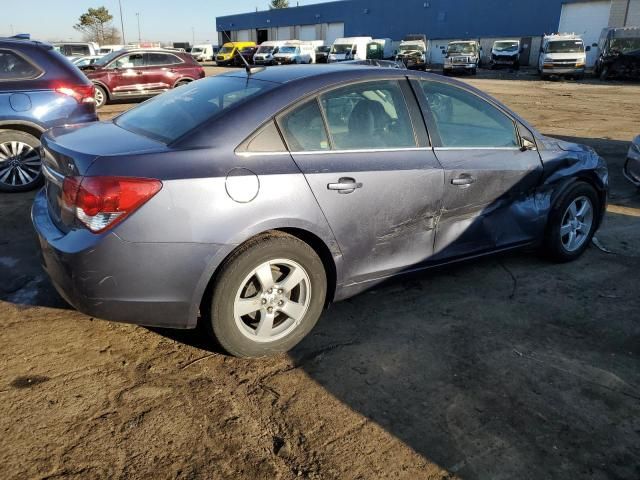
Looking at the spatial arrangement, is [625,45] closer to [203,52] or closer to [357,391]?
[357,391]

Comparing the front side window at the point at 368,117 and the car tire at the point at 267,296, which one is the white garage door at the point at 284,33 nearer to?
the front side window at the point at 368,117

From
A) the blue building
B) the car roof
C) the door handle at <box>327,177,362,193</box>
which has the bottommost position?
the door handle at <box>327,177,362,193</box>

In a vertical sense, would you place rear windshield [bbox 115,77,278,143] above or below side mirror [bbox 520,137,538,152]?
above

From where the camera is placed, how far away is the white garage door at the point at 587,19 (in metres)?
39.5

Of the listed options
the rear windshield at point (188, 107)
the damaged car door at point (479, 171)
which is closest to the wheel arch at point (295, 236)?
the rear windshield at point (188, 107)

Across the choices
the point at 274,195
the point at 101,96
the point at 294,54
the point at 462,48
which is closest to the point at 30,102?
the point at 274,195

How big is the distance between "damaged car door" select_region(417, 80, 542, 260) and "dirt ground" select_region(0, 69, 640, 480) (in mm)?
434

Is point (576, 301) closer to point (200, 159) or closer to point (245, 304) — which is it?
point (245, 304)

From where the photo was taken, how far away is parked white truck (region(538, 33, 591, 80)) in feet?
93.6

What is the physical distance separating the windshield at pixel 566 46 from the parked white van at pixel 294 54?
57.2 feet

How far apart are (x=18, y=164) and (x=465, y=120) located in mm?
5138

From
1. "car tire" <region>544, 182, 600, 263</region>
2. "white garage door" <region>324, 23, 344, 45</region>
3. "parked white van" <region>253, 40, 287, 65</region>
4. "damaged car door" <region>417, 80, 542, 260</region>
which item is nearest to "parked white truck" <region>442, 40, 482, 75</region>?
"parked white van" <region>253, 40, 287, 65</region>

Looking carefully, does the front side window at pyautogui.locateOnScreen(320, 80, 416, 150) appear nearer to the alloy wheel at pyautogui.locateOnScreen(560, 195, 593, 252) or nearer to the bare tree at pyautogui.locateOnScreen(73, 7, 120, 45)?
the alloy wheel at pyautogui.locateOnScreen(560, 195, 593, 252)

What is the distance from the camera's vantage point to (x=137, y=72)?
15781 millimetres
